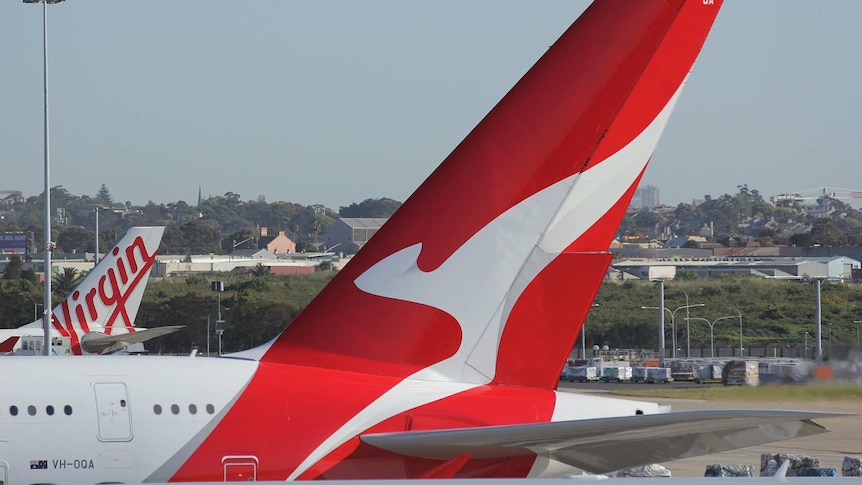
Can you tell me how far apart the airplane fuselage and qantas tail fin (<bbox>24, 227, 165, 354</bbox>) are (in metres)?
37.5

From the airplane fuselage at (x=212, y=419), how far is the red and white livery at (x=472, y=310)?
18 millimetres

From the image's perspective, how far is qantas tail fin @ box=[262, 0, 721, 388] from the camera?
36.3 ft

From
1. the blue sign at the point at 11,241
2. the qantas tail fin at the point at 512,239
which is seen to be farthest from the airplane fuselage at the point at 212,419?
the blue sign at the point at 11,241

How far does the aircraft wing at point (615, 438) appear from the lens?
29.6 ft

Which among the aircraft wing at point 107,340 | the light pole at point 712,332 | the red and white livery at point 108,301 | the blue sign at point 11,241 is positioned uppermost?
the blue sign at point 11,241

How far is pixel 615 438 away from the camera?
9539 mm

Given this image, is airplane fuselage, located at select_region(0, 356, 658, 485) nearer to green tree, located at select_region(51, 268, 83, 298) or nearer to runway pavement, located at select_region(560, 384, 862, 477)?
runway pavement, located at select_region(560, 384, 862, 477)

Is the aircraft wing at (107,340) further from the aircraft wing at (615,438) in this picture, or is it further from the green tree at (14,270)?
the green tree at (14,270)

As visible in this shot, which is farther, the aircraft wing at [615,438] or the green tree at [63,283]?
the green tree at [63,283]

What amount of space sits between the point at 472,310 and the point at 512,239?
2.46ft

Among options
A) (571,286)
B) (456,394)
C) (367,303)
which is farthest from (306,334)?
(571,286)

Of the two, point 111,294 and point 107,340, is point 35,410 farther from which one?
point 111,294

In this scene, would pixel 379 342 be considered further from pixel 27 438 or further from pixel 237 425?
pixel 27 438

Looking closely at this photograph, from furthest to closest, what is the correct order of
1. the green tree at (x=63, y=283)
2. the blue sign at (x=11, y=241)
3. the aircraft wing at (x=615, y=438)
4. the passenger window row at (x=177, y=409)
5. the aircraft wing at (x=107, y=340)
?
the blue sign at (x=11, y=241) < the green tree at (x=63, y=283) < the aircraft wing at (x=107, y=340) < the passenger window row at (x=177, y=409) < the aircraft wing at (x=615, y=438)
